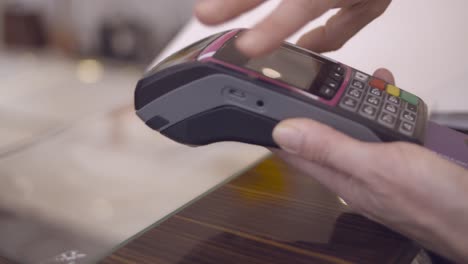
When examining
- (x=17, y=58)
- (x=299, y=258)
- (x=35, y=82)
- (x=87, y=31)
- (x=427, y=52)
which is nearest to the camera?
(x=299, y=258)

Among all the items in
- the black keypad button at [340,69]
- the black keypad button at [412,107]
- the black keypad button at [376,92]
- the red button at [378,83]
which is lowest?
the black keypad button at [412,107]

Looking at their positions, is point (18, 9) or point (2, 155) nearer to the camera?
point (2, 155)

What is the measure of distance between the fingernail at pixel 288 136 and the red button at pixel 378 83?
0.12m

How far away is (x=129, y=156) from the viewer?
0.68m

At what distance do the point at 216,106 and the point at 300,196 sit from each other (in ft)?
0.32

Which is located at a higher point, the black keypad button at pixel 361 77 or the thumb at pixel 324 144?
the black keypad button at pixel 361 77

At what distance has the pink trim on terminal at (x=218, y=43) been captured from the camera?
1.27ft

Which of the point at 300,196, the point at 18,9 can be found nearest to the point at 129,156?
the point at 300,196

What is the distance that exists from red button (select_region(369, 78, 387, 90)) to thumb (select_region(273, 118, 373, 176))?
0.10 metres

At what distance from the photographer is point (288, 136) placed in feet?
1.14

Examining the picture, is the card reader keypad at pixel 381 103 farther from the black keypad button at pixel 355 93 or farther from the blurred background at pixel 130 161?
the blurred background at pixel 130 161

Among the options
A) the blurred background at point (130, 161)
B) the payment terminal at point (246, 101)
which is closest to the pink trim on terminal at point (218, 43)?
the payment terminal at point (246, 101)

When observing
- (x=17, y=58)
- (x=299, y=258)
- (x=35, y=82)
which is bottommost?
(x=299, y=258)

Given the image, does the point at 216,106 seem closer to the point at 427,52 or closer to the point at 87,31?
the point at 427,52
